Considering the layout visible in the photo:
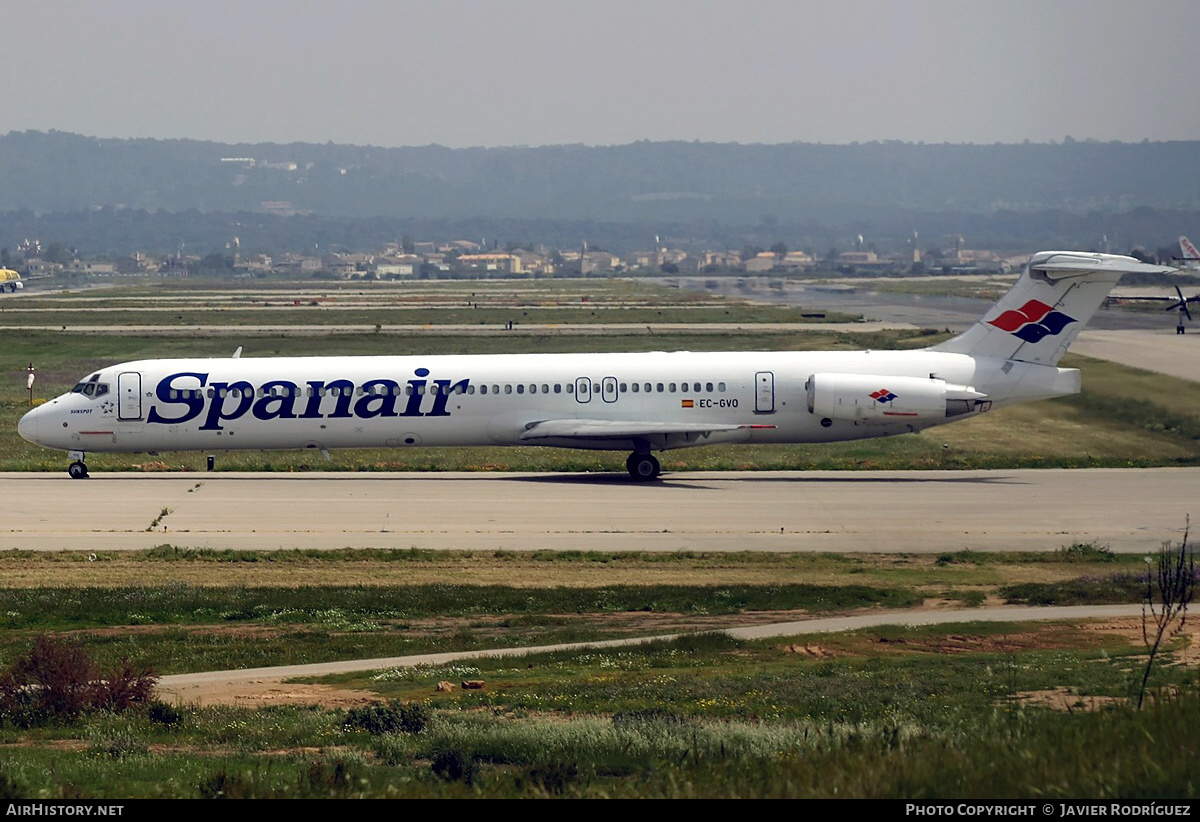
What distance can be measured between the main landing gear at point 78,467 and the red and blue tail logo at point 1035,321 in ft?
91.7

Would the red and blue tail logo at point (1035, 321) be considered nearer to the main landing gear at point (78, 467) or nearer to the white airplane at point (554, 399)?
the white airplane at point (554, 399)

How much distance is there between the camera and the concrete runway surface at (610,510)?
32.9 metres

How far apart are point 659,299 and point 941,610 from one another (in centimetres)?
14235

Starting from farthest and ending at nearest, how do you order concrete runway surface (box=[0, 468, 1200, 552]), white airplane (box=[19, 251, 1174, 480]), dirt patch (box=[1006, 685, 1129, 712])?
white airplane (box=[19, 251, 1174, 480]) < concrete runway surface (box=[0, 468, 1200, 552]) < dirt patch (box=[1006, 685, 1129, 712])

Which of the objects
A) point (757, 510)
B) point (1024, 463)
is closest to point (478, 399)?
point (757, 510)

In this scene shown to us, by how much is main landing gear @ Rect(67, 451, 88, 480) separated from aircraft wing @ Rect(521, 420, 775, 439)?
13.3m

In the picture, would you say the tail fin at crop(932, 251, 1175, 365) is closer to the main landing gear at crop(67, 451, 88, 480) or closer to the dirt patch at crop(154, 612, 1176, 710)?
the dirt patch at crop(154, 612, 1176, 710)

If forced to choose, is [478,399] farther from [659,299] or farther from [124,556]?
[659,299]

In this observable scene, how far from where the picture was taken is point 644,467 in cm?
4284

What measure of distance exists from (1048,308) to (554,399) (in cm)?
1479

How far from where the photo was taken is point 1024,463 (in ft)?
148

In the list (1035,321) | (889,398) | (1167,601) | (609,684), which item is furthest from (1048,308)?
(609,684)

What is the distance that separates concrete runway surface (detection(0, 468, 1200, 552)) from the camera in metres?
32.9

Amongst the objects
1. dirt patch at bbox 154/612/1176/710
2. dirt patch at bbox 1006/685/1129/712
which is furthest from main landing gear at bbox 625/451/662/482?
dirt patch at bbox 1006/685/1129/712
